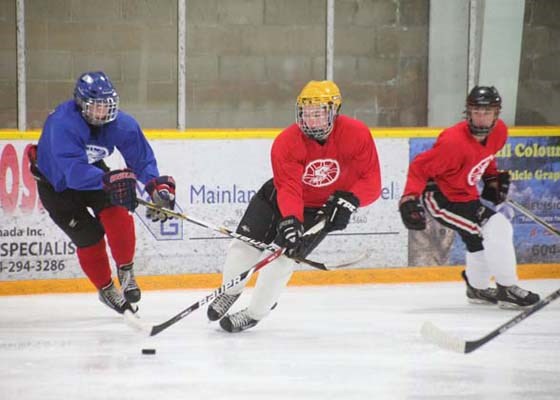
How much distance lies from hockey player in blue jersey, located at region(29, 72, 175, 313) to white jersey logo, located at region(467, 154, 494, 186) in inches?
52.3

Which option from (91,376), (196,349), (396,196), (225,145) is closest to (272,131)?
(225,145)

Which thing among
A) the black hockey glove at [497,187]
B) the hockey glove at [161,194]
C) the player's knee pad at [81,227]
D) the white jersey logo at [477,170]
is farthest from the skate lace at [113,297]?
the black hockey glove at [497,187]

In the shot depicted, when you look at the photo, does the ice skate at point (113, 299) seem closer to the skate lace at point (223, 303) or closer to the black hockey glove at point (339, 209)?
→ the skate lace at point (223, 303)

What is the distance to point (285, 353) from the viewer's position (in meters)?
4.24

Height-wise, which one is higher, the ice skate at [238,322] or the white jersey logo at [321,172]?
the white jersey logo at [321,172]

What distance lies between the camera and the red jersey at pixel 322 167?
4.36 meters

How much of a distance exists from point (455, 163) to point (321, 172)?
0.87 meters

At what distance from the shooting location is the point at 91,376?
3.85m

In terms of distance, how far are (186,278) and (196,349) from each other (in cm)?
153

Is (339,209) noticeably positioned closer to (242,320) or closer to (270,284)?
(270,284)

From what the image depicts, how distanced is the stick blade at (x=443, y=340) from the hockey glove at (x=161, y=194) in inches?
42.7

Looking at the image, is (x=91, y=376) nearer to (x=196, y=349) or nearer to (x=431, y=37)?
(x=196, y=349)

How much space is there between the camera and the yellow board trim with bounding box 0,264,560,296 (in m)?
5.64

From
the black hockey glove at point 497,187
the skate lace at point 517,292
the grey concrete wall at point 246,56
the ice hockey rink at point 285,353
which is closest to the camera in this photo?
the ice hockey rink at point 285,353
